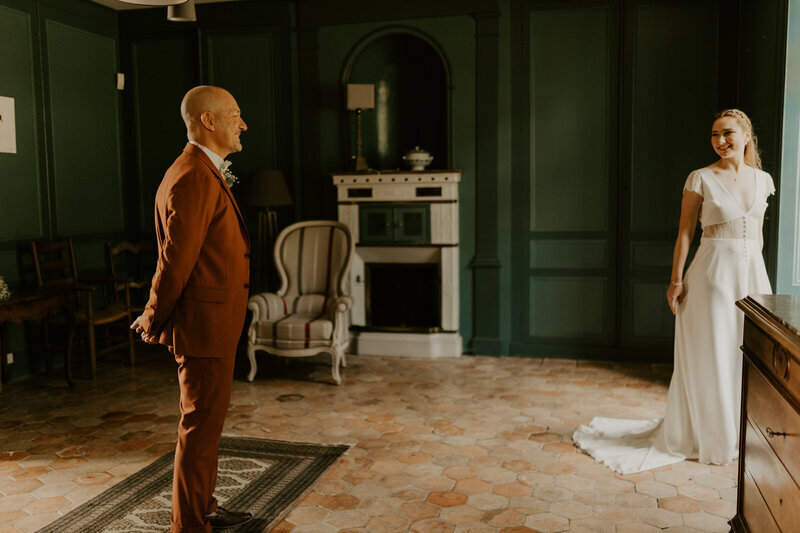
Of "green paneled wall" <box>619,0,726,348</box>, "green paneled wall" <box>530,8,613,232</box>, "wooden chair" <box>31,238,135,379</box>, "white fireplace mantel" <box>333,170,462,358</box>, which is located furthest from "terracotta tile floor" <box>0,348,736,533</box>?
"green paneled wall" <box>530,8,613,232</box>

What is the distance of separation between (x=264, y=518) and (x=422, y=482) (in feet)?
2.53

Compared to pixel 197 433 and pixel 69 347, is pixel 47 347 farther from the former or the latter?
pixel 197 433

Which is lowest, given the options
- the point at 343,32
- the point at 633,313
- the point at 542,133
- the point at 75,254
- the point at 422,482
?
the point at 422,482

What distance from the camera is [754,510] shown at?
2191mm

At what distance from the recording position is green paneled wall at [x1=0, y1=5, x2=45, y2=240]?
5.11m

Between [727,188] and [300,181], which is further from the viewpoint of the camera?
[300,181]

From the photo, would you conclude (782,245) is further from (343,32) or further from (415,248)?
(343,32)

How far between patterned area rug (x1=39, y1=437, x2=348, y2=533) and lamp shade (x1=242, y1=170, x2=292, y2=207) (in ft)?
7.67

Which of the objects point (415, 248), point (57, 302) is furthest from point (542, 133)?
point (57, 302)

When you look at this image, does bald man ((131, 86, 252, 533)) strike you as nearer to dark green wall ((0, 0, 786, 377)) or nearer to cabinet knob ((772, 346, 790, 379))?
cabinet knob ((772, 346, 790, 379))

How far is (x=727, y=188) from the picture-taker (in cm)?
334

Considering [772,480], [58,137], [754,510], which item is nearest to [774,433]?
[772,480]

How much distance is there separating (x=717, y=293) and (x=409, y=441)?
1777 mm

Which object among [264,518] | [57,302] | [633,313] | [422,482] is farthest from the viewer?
[633,313]
